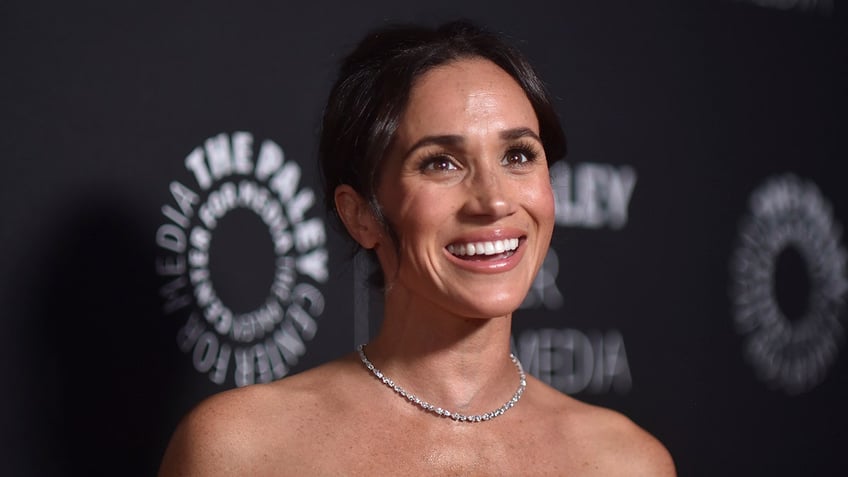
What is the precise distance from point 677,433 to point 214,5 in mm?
1265

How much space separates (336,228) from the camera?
1.69 metres

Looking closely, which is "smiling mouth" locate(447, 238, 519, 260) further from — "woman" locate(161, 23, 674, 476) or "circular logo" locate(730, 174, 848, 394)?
"circular logo" locate(730, 174, 848, 394)

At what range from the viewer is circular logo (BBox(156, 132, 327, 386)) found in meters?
1.63

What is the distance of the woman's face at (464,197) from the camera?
1356 millimetres

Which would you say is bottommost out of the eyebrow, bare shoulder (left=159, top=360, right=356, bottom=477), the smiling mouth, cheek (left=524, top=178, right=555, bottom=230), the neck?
bare shoulder (left=159, top=360, right=356, bottom=477)

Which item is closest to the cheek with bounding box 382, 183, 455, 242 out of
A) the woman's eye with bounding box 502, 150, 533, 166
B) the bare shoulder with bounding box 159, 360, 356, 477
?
the woman's eye with bounding box 502, 150, 533, 166

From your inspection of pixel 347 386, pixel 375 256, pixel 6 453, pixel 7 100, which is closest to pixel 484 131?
pixel 375 256

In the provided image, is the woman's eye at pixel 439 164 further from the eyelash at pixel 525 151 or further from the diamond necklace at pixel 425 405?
the diamond necklace at pixel 425 405

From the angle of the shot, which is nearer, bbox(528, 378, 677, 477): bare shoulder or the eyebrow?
the eyebrow

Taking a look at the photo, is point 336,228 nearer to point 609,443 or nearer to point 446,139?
point 446,139

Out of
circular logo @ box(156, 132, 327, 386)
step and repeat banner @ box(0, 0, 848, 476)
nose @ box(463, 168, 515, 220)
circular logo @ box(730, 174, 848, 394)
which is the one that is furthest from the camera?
circular logo @ box(730, 174, 848, 394)

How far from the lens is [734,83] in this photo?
7.84ft

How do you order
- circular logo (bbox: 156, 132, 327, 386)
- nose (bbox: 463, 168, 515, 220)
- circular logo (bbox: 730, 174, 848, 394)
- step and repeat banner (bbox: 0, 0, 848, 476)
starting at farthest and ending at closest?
circular logo (bbox: 730, 174, 848, 394) < circular logo (bbox: 156, 132, 327, 386) < step and repeat banner (bbox: 0, 0, 848, 476) < nose (bbox: 463, 168, 515, 220)

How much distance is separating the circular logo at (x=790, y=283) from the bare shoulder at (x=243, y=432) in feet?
4.05
